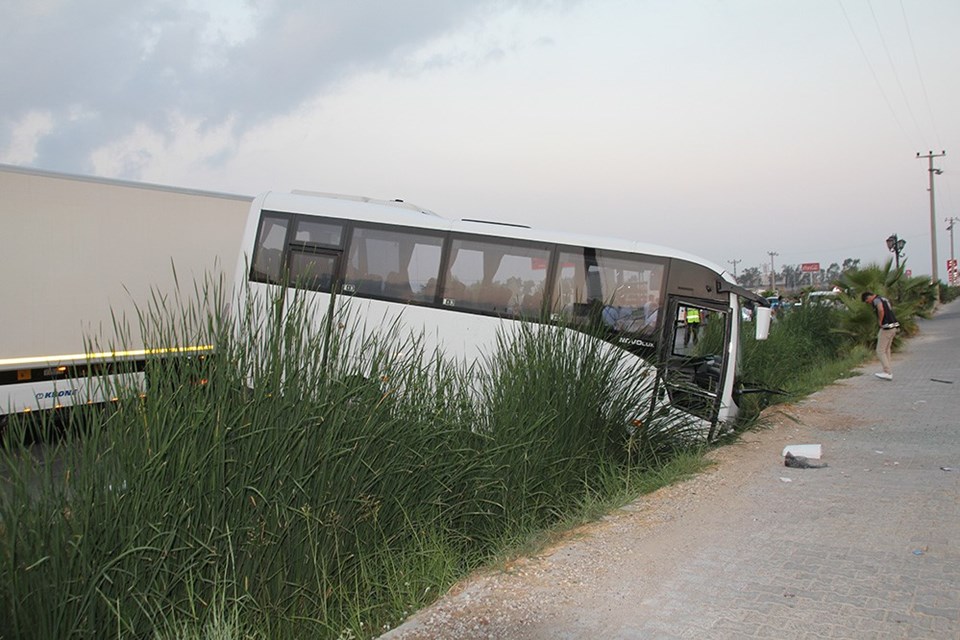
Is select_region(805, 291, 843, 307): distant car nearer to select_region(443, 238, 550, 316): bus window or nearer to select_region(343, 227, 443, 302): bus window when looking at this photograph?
select_region(443, 238, 550, 316): bus window

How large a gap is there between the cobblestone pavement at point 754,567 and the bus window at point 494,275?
4.05 m

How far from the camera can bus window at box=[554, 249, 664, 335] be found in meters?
10.8

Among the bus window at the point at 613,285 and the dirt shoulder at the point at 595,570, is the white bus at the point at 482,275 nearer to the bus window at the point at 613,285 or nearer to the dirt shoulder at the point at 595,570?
the bus window at the point at 613,285

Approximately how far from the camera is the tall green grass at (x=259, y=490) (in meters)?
3.76

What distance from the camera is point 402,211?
12508 mm

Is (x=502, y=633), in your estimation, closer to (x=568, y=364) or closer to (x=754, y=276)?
(x=568, y=364)

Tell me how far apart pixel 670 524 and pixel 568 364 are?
5.84 ft

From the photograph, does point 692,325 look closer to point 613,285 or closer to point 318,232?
point 613,285

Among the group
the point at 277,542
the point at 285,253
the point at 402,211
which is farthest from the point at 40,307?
the point at 277,542

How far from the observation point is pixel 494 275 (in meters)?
11.9

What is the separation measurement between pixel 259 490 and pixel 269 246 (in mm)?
8616

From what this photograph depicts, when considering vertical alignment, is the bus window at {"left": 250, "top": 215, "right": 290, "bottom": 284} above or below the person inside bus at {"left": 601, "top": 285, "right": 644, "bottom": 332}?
above

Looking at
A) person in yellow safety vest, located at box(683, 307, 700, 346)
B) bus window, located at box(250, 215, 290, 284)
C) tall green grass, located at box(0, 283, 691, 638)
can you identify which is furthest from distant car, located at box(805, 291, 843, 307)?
tall green grass, located at box(0, 283, 691, 638)

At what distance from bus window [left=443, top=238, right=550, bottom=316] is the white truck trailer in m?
3.46
